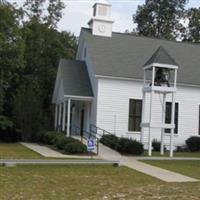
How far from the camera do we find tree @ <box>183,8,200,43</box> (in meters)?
57.3

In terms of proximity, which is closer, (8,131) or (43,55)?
(8,131)

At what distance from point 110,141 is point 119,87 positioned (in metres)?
5.26

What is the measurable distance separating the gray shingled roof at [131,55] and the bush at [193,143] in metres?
3.93

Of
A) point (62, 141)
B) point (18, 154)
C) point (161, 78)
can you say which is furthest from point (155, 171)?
point (161, 78)

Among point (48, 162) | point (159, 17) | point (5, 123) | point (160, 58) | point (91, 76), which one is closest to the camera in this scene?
point (48, 162)

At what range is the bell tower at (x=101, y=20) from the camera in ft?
124

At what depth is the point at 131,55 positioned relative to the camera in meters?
36.8

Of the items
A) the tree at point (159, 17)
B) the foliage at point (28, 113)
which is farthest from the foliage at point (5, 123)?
the tree at point (159, 17)

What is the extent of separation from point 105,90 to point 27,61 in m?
14.4

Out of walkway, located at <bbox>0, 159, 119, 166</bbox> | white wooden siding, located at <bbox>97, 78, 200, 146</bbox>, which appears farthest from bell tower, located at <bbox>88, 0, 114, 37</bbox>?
walkway, located at <bbox>0, 159, 119, 166</bbox>

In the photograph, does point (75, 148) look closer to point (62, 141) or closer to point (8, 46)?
point (62, 141)

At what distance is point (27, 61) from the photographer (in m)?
46.2

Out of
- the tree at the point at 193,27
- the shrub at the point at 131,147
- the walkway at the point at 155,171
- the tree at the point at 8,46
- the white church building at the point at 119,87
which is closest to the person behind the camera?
the walkway at the point at 155,171

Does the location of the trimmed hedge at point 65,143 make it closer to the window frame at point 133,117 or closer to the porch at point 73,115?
the porch at point 73,115
